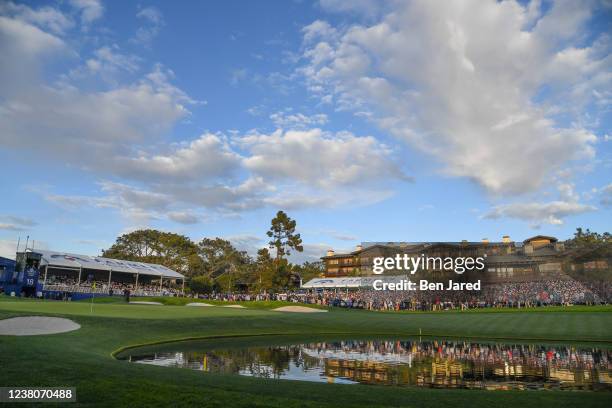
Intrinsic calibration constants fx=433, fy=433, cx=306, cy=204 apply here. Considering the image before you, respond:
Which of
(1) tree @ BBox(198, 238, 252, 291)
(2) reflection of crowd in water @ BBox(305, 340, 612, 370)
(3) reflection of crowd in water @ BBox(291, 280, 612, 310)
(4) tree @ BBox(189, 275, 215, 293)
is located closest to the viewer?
(2) reflection of crowd in water @ BBox(305, 340, 612, 370)

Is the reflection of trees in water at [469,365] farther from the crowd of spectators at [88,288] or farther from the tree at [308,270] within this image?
the tree at [308,270]

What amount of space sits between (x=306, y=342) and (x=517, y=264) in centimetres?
4553

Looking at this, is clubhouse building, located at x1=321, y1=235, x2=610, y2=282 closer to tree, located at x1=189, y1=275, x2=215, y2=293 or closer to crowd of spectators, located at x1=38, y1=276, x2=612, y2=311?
crowd of spectators, located at x1=38, y1=276, x2=612, y2=311

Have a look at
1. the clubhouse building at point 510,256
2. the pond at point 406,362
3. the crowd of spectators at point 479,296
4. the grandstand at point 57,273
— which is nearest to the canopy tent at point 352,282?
the clubhouse building at point 510,256

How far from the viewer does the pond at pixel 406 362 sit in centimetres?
1453

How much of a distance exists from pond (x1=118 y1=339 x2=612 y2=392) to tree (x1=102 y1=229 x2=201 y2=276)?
80.2 meters

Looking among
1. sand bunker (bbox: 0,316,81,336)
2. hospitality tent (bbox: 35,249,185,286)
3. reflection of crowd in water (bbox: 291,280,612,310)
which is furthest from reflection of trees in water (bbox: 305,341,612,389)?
hospitality tent (bbox: 35,249,185,286)

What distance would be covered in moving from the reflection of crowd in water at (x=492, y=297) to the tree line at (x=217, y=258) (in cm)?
2273

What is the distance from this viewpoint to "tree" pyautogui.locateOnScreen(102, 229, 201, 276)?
101062 mm

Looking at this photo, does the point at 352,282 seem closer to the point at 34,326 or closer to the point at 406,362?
the point at 406,362

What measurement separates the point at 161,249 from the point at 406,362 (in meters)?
92.9

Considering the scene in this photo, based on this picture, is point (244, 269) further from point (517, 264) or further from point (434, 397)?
point (434, 397)

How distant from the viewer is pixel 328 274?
131 m

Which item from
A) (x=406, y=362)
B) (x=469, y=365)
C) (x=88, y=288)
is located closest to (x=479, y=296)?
(x=469, y=365)
